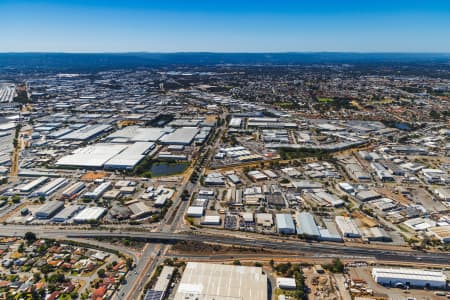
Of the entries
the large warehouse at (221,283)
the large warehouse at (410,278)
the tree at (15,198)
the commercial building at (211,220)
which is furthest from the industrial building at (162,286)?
the tree at (15,198)

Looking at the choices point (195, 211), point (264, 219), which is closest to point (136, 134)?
point (195, 211)

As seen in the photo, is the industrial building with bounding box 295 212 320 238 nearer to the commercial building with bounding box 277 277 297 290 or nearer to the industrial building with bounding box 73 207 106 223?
the commercial building with bounding box 277 277 297 290

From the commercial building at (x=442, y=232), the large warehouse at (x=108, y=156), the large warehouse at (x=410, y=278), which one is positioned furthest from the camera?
the large warehouse at (x=108, y=156)

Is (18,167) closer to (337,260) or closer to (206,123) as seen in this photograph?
(206,123)

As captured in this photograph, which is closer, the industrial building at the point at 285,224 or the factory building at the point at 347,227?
the factory building at the point at 347,227

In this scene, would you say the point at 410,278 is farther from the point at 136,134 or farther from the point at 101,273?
the point at 136,134

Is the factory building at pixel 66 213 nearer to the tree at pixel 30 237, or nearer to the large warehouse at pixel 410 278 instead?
the tree at pixel 30 237
